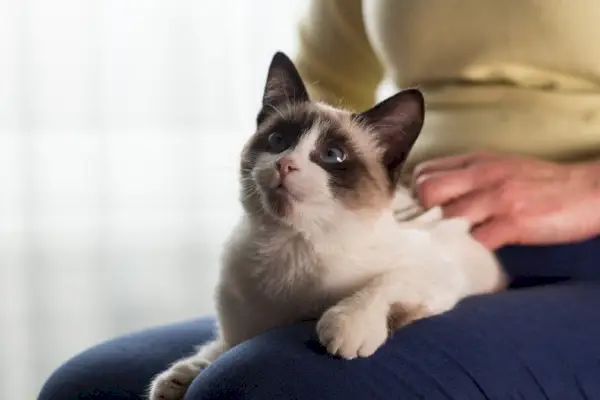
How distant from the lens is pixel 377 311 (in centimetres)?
80

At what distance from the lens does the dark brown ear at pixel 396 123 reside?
0.92 meters

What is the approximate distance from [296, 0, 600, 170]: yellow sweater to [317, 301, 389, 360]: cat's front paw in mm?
398

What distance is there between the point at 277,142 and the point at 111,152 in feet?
3.03

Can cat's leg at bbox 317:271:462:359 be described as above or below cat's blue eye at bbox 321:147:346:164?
below

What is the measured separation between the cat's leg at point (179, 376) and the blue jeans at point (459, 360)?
162 mm

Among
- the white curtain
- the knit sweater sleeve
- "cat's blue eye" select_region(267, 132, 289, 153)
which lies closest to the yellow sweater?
the knit sweater sleeve

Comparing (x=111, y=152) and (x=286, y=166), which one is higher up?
(x=286, y=166)

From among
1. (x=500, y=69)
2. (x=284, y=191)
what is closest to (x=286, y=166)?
(x=284, y=191)

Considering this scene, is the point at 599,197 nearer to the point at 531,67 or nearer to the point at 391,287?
the point at 531,67

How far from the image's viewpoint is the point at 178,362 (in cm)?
99

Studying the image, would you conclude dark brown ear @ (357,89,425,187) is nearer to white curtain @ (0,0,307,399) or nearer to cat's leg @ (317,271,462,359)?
cat's leg @ (317,271,462,359)

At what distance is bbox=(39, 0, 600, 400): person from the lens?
712 millimetres

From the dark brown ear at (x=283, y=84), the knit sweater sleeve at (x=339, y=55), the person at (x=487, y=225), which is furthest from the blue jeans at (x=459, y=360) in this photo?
the knit sweater sleeve at (x=339, y=55)

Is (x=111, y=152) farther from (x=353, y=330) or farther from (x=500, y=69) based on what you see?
(x=353, y=330)
